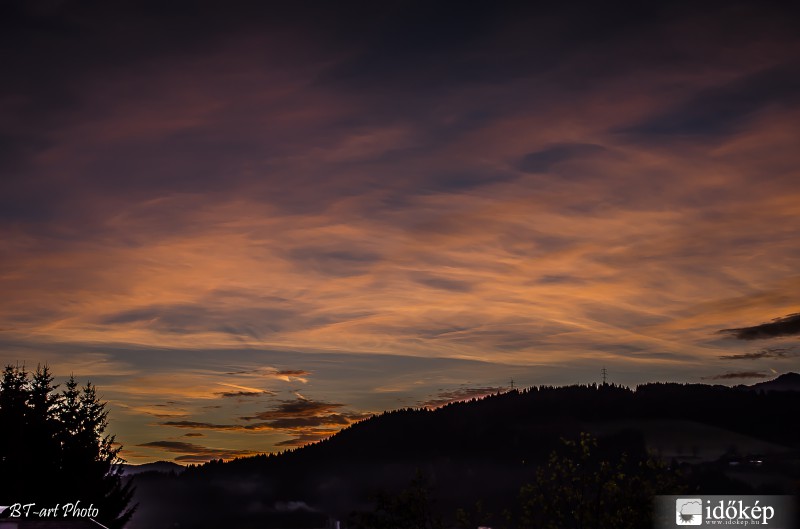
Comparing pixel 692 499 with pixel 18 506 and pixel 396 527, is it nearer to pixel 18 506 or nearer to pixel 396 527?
pixel 396 527

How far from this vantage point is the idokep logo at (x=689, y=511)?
189ft

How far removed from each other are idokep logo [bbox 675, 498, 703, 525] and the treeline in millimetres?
41752

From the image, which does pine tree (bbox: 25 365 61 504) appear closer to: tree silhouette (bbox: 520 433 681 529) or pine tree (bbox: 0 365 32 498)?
pine tree (bbox: 0 365 32 498)

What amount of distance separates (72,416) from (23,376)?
5159 mm

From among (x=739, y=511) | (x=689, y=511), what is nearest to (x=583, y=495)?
(x=689, y=511)

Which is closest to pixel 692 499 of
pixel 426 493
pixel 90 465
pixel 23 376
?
pixel 426 493

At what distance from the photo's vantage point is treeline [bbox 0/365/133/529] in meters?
77.3

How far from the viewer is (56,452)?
3209 inches

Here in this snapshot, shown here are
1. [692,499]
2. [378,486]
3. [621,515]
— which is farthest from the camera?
[378,486]

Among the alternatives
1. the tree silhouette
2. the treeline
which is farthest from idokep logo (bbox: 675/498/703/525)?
the treeline

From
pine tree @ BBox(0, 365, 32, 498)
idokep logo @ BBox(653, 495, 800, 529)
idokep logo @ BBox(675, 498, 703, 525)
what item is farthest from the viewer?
pine tree @ BBox(0, 365, 32, 498)

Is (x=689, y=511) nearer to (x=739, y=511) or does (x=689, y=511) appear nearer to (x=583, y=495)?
(x=739, y=511)

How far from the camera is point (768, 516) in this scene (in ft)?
212

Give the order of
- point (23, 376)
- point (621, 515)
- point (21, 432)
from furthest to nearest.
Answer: point (23, 376) < point (21, 432) < point (621, 515)
